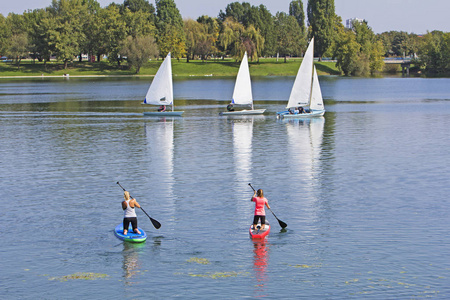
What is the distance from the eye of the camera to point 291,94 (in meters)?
79.1

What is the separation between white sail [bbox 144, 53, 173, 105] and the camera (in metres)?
79.7

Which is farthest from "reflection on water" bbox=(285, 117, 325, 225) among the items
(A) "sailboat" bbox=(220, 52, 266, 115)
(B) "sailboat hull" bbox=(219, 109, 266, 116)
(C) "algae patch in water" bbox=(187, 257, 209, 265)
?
(C) "algae patch in water" bbox=(187, 257, 209, 265)

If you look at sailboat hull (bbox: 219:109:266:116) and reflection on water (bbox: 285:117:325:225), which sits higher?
sailboat hull (bbox: 219:109:266:116)

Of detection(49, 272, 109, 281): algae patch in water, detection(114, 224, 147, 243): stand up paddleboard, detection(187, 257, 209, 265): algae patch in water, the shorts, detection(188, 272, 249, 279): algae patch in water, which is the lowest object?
detection(188, 272, 249, 279): algae patch in water

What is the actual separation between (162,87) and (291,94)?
670 inches

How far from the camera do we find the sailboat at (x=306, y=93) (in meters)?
77.4

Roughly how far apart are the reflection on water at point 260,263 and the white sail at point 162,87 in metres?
54.6

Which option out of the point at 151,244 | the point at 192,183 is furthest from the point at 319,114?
the point at 151,244

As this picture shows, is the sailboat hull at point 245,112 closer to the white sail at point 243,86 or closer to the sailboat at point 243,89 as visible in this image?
the sailboat at point 243,89

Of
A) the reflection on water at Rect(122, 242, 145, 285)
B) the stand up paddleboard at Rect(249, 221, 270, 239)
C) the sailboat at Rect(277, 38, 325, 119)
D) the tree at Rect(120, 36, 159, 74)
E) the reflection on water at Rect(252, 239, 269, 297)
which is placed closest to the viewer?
the reflection on water at Rect(252, 239, 269, 297)

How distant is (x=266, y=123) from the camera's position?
74625 millimetres

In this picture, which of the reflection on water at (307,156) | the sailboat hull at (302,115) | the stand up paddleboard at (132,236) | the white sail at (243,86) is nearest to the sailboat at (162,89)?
the white sail at (243,86)

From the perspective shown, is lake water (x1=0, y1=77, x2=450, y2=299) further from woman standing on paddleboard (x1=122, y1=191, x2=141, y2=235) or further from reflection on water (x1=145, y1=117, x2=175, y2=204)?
woman standing on paddleboard (x1=122, y1=191, x2=141, y2=235)

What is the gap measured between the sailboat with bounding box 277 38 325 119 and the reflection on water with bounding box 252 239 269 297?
5130 cm
